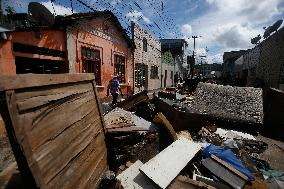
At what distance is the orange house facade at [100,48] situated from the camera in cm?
1091

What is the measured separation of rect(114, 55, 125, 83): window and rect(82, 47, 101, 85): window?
89.3 inches

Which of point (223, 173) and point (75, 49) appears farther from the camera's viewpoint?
point (75, 49)

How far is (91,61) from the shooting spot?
41.7 feet

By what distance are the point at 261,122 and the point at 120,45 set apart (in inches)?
462

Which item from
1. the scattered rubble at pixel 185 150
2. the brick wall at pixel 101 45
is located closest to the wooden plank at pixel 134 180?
the scattered rubble at pixel 185 150

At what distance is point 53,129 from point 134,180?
1.42m

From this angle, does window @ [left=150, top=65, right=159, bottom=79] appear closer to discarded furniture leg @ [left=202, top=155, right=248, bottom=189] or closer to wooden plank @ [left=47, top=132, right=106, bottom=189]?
discarded furniture leg @ [left=202, top=155, right=248, bottom=189]

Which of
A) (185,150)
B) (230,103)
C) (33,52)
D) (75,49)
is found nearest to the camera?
(185,150)

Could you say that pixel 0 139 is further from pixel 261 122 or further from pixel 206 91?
pixel 261 122

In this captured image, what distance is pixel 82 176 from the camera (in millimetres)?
2477

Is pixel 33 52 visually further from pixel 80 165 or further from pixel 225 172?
pixel 225 172

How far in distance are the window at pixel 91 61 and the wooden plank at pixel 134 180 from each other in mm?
9200

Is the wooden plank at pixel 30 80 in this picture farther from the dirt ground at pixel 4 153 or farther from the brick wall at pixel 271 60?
the brick wall at pixel 271 60

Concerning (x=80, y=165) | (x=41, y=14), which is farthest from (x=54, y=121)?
(x=41, y=14)
